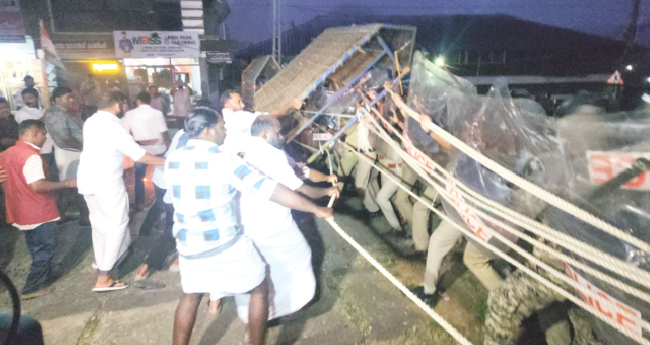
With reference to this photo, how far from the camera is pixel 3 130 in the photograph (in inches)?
200

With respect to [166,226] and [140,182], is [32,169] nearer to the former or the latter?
[166,226]

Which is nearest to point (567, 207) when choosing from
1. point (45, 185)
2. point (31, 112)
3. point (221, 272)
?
point (221, 272)

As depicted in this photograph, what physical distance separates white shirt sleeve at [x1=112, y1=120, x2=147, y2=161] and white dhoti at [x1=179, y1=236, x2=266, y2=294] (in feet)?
4.42

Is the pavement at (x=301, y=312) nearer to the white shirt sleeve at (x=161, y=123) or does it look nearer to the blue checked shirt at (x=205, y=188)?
the blue checked shirt at (x=205, y=188)

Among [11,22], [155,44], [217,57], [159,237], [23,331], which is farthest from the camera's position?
[217,57]

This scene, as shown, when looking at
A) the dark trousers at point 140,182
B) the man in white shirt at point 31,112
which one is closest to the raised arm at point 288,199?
the dark trousers at point 140,182

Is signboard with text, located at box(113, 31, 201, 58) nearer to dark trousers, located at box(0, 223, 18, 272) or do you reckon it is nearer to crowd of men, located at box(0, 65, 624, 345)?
crowd of men, located at box(0, 65, 624, 345)

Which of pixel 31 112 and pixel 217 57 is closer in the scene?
pixel 31 112

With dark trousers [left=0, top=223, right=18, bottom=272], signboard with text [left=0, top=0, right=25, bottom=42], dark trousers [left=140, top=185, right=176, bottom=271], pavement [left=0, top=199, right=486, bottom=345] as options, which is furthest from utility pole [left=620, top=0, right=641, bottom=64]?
signboard with text [left=0, top=0, right=25, bottom=42]

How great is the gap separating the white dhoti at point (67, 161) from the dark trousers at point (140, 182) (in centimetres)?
82

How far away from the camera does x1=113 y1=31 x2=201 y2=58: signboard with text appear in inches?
545

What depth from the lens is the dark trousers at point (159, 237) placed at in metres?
3.96

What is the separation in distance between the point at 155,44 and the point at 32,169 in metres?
12.7

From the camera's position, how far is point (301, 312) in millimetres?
3148
